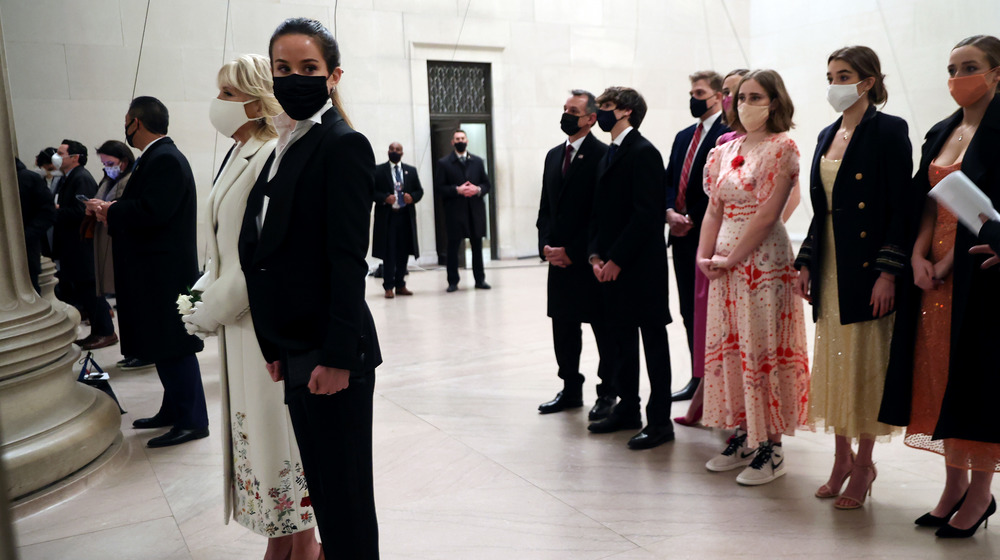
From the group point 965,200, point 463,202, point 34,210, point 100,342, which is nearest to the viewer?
point 965,200

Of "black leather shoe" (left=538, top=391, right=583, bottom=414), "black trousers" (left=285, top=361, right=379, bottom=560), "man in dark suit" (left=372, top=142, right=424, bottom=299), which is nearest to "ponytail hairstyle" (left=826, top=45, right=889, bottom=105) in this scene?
"black trousers" (left=285, top=361, right=379, bottom=560)

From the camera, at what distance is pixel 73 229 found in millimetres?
7438

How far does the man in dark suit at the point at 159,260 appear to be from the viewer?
4340 millimetres

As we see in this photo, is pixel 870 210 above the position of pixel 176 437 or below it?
above

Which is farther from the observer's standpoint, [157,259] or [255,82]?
[157,259]

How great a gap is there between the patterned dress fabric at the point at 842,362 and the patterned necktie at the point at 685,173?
54.2 inches

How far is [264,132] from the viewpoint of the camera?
2.97 m

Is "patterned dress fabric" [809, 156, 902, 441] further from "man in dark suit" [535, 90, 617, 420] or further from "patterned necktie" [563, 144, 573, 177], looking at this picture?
"patterned necktie" [563, 144, 573, 177]

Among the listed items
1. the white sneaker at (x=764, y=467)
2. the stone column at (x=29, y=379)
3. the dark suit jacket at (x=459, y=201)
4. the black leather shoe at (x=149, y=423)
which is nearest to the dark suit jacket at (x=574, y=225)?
the white sneaker at (x=764, y=467)

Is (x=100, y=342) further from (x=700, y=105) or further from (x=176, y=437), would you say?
(x=700, y=105)

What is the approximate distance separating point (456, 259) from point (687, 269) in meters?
5.69

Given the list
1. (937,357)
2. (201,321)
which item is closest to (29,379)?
(201,321)

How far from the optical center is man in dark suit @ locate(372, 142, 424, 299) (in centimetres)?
982

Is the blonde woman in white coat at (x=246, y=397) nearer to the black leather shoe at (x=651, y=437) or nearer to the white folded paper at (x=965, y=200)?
the black leather shoe at (x=651, y=437)
